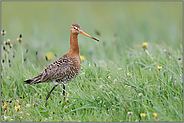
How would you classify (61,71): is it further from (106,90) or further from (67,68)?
(106,90)

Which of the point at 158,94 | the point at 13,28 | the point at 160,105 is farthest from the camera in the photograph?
the point at 13,28

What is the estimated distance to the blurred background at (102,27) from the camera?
8617mm

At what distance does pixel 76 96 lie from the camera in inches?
163

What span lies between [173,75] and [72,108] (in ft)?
6.09

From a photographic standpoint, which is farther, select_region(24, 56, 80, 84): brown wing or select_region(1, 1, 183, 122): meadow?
select_region(24, 56, 80, 84): brown wing

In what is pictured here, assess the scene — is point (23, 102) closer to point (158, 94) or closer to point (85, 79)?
point (85, 79)

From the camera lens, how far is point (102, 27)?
12.1 m

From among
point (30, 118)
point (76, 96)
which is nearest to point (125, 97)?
point (76, 96)

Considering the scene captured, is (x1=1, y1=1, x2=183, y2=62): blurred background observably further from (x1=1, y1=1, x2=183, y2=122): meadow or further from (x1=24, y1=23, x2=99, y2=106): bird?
(x1=24, y1=23, x2=99, y2=106): bird

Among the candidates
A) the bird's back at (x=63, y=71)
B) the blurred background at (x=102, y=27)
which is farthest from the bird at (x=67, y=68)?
the blurred background at (x=102, y=27)

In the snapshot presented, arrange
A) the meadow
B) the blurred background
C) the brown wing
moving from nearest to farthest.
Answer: the meadow
the brown wing
the blurred background

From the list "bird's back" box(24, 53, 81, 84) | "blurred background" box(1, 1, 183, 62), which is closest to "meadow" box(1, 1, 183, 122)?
"bird's back" box(24, 53, 81, 84)

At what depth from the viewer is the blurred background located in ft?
28.3

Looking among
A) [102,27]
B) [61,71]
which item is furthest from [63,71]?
[102,27]
